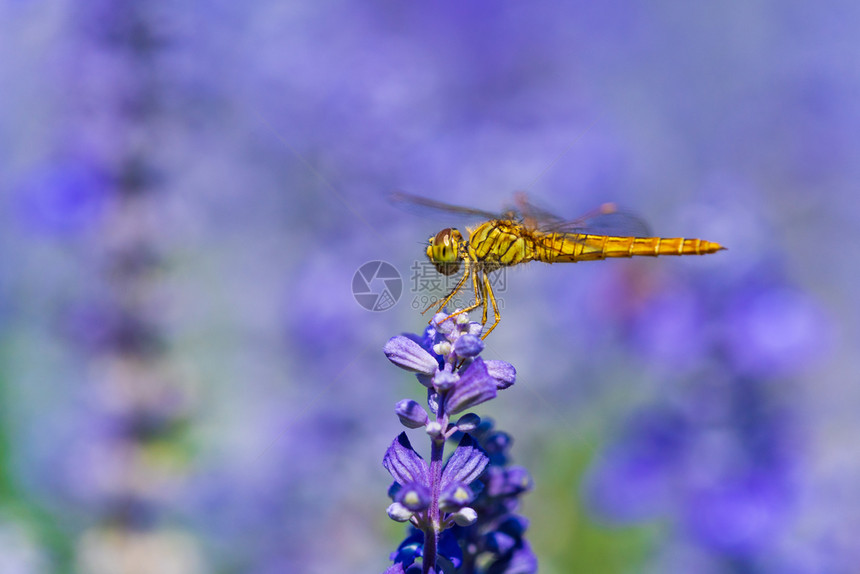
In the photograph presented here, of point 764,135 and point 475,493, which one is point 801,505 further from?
point 764,135

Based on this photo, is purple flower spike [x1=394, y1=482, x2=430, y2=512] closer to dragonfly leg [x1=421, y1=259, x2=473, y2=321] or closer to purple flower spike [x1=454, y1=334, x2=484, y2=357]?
purple flower spike [x1=454, y1=334, x2=484, y2=357]

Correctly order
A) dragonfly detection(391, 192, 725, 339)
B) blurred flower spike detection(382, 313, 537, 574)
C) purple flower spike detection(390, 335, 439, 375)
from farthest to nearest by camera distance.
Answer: dragonfly detection(391, 192, 725, 339) → purple flower spike detection(390, 335, 439, 375) → blurred flower spike detection(382, 313, 537, 574)

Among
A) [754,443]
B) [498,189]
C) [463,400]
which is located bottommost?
[463,400]

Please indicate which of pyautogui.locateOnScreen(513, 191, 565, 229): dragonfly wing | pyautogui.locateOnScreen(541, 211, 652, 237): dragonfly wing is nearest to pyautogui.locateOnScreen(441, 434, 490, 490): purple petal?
pyautogui.locateOnScreen(513, 191, 565, 229): dragonfly wing

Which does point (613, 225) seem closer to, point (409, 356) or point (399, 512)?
point (409, 356)

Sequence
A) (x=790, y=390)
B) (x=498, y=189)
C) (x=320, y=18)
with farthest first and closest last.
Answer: (x=320, y=18), (x=498, y=189), (x=790, y=390)

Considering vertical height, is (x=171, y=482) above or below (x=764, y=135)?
below

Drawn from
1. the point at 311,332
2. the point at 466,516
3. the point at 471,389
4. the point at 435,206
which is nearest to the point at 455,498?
the point at 466,516

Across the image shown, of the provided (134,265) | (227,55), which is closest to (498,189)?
(227,55)
